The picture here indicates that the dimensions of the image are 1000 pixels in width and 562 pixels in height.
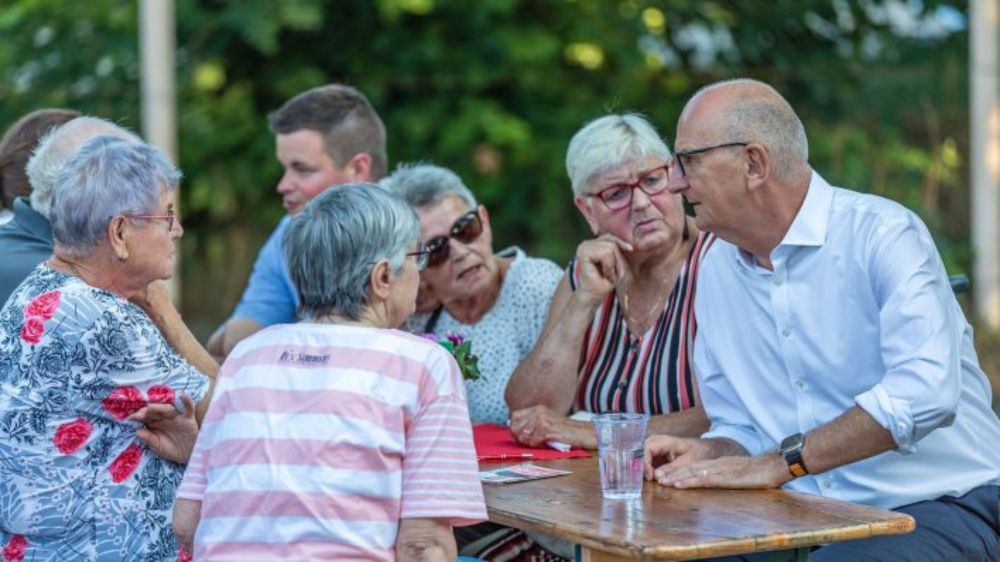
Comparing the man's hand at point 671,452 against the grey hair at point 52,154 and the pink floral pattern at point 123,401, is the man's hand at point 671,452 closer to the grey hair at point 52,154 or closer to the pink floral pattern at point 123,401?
the pink floral pattern at point 123,401

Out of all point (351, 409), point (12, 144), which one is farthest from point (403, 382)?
point (12, 144)

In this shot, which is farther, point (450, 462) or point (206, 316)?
point (206, 316)

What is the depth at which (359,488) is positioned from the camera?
2561 millimetres

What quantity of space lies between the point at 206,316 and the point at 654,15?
4.01 meters

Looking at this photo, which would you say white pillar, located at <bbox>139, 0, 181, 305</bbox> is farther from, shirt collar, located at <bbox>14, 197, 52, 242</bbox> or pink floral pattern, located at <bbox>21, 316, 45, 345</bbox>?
pink floral pattern, located at <bbox>21, 316, 45, 345</bbox>

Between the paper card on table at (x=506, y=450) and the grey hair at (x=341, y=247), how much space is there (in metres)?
0.83

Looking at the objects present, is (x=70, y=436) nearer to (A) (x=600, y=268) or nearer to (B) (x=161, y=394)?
(B) (x=161, y=394)

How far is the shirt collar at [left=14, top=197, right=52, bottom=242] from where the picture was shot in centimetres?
368

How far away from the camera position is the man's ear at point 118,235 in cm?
310

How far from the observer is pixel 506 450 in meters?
3.62

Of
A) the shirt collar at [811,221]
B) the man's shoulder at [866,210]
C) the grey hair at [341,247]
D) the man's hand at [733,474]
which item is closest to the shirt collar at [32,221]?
the grey hair at [341,247]

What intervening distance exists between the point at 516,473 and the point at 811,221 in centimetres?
90

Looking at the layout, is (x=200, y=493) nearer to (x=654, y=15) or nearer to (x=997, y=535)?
(x=997, y=535)

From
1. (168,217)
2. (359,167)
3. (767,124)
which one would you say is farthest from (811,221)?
(359,167)
